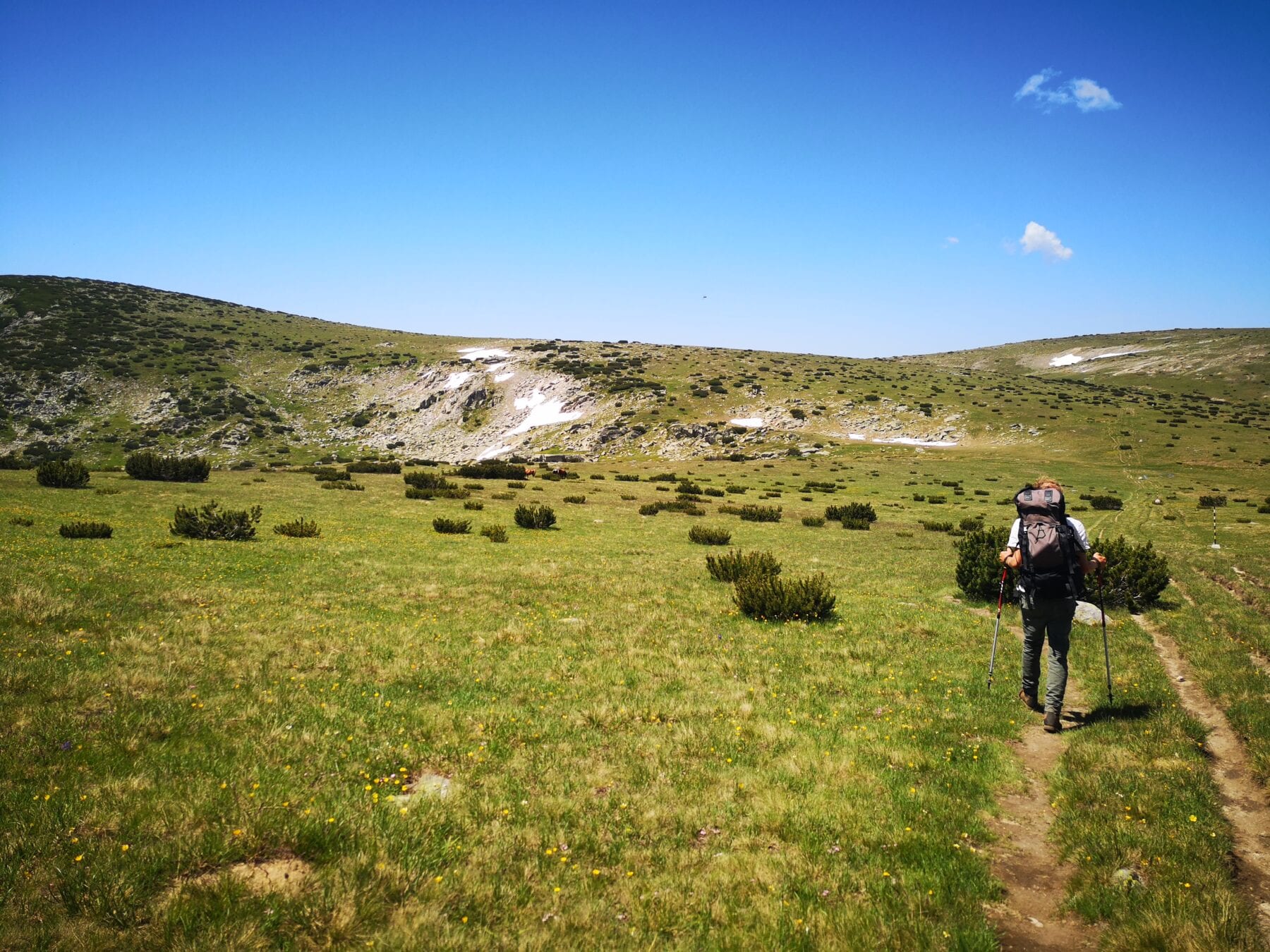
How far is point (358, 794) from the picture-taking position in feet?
21.1

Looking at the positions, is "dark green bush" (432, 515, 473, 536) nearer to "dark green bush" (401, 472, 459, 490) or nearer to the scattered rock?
"dark green bush" (401, 472, 459, 490)

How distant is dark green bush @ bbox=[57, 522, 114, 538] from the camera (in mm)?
18000

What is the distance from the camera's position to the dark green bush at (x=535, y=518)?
96.5ft

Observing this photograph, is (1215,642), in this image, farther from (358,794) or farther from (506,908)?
(358,794)

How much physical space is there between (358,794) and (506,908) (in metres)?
2.40

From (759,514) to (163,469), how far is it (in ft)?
116

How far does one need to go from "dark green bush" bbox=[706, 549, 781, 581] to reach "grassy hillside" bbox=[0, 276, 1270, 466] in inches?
2570

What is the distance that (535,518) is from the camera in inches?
1159

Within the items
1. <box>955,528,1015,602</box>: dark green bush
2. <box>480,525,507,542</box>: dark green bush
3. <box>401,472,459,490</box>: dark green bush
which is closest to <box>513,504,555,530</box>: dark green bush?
<box>480,525,507,542</box>: dark green bush

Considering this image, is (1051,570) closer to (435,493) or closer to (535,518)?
(535,518)

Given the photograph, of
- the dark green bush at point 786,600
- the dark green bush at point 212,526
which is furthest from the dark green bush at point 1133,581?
the dark green bush at point 212,526

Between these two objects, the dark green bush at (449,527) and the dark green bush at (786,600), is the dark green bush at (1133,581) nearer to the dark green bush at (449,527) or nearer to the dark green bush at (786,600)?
the dark green bush at (786,600)

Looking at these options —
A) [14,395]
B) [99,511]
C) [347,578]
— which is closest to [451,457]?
[14,395]

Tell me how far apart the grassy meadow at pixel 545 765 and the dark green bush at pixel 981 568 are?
201cm
